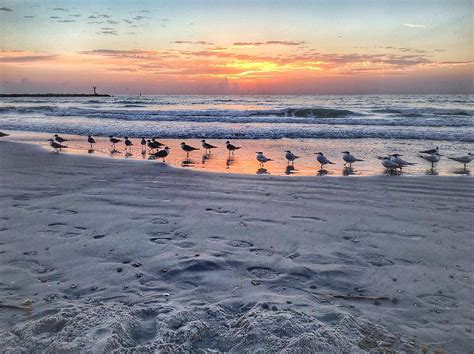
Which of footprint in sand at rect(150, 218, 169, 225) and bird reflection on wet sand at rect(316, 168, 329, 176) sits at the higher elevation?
bird reflection on wet sand at rect(316, 168, 329, 176)

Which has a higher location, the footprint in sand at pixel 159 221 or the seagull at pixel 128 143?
the seagull at pixel 128 143

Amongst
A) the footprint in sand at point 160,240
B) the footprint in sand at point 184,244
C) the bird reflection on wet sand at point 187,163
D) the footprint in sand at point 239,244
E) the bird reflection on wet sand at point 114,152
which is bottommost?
the footprint in sand at point 239,244

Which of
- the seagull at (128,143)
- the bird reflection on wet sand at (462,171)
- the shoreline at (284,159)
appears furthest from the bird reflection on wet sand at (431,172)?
the seagull at (128,143)

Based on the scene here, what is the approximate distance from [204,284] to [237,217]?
2223 mm

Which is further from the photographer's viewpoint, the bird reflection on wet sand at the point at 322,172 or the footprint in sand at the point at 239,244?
the bird reflection on wet sand at the point at 322,172

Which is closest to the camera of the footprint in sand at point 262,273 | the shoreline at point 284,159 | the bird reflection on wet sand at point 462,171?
the footprint in sand at point 262,273

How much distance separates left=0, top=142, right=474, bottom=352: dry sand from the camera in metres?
3.02

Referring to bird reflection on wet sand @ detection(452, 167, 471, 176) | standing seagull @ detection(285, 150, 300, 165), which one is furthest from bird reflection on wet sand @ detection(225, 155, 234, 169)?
bird reflection on wet sand @ detection(452, 167, 471, 176)

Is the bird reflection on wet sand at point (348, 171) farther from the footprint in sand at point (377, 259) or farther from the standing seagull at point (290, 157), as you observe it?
the footprint in sand at point (377, 259)

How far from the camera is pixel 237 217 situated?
598 cm

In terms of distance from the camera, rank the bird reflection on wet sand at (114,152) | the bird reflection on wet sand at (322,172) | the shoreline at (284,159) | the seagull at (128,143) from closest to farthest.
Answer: the bird reflection on wet sand at (322,172) < the shoreline at (284,159) < the bird reflection on wet sand at (114,152) < the seagull at (128,143)

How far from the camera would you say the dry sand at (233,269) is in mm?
3020

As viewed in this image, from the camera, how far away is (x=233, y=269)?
163 inches

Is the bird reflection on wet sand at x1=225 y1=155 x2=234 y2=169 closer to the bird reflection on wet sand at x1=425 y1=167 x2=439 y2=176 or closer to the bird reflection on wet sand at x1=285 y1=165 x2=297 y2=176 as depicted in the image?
the bird reflection on wet sand at x1=285 y1=165 x2=297 y2=176
